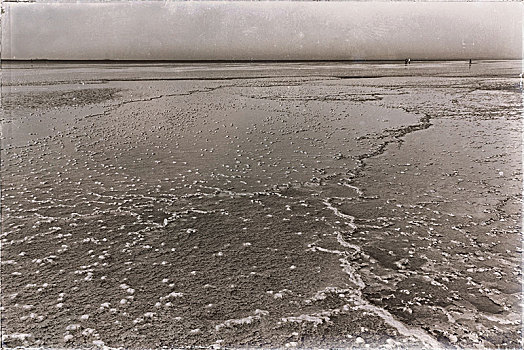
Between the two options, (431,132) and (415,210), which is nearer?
(415,210)

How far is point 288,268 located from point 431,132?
11.0 feet

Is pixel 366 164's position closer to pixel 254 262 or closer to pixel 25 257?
pixel 254 262

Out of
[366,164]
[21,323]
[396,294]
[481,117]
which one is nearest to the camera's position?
[21,323]

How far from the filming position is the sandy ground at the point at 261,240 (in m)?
1.37

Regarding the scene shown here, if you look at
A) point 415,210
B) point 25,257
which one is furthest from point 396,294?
point 25,257

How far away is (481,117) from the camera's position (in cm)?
555

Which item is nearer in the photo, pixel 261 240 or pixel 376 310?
pixel 376 310

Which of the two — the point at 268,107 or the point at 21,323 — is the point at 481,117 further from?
the point at 21,323

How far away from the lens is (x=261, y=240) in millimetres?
2000

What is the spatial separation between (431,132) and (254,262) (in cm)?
338

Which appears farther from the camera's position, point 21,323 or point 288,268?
point 288,268

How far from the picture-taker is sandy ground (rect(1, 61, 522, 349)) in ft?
4.51

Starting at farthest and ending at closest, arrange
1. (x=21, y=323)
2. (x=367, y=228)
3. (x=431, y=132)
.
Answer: (x=431, y=132) < (x=367, y=228) < (x=21, y=323)

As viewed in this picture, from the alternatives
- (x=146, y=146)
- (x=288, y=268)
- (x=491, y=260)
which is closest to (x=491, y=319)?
(x=491, y=260)
